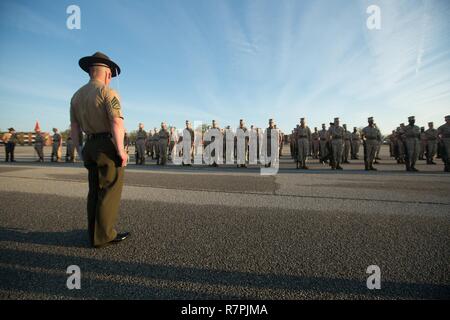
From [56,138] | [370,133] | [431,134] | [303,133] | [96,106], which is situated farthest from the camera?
[56,138]

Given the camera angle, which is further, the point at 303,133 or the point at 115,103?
the point at 303,133

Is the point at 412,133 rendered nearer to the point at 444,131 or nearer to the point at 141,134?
the point at 444,131

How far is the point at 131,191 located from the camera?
5.74 m

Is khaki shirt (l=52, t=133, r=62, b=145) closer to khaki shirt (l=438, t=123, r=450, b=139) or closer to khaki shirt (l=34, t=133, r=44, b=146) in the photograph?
khaki shirt (l=34, t=133, r=44, b=146)

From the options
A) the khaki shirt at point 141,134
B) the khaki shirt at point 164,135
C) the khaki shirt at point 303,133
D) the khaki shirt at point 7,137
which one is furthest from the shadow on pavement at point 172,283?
the khaki shirt at point 7,137

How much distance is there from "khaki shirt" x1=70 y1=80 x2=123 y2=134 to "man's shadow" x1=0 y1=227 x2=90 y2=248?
132 cm

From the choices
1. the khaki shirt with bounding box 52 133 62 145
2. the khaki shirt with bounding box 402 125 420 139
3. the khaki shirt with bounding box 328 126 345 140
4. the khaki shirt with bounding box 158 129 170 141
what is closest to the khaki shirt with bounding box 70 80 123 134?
the khaki shirt with bounding box 328 126 345 140

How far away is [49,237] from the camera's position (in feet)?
9.41

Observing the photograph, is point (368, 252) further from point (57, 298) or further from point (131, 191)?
point (131, 191)

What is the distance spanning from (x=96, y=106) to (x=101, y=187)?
915mm

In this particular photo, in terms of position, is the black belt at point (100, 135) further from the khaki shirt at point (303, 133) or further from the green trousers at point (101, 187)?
the khaki shirt at point (303, 133)

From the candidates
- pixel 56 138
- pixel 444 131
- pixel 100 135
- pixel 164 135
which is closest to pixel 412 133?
pixel 444 131

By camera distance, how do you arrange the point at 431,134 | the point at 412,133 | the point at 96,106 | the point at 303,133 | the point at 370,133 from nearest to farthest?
the point at 96,106, the point at 412,133, the point at 370,133, the point at 303,133, the point at 431,134
